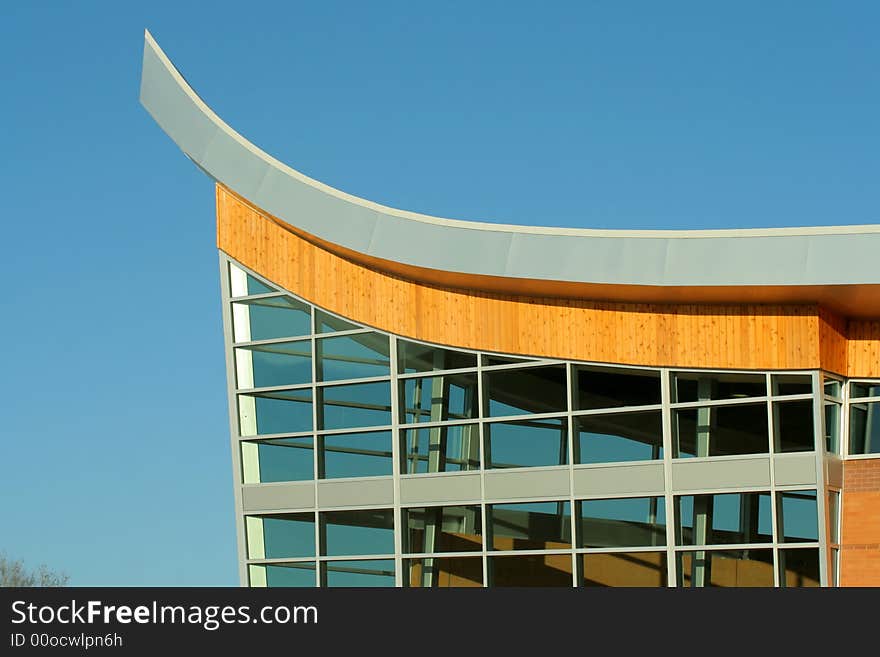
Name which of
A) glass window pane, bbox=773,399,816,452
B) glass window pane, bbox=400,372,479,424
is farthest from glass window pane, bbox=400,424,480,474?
glass window pane, bbox=773,399,816,452

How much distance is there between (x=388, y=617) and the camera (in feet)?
46.8

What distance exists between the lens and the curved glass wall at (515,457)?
22375 millimetres

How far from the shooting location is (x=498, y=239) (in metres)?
23.0

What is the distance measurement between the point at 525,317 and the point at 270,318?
5526mm

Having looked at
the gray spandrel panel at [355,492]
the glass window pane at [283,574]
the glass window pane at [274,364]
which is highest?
the glass window pane at [274,364]

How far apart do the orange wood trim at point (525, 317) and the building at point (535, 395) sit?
1.6 inches

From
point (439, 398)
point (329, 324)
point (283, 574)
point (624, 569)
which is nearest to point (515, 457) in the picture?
point (439, 398)

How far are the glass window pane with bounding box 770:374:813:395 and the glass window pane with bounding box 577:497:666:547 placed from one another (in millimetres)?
2779

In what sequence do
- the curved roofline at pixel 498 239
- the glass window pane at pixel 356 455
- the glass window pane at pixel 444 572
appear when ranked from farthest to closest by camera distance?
the glass window pane at pixel 356 455
the glass window pane at pixel 444 572
the curved roofline at pixel 498 239

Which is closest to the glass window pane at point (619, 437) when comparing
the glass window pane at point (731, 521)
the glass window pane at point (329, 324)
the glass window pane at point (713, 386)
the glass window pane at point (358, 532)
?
the glass window pane at point (713, 386)

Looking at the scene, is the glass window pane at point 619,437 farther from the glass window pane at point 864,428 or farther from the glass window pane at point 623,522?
the glass window pane at point 864,428

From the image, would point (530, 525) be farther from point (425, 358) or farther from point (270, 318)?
point (270, 318)

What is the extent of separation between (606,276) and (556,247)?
104 centimetres

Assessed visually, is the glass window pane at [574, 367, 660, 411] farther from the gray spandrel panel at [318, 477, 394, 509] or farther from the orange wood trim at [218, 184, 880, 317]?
the gray spandrel panel at [318, 477, 394, 509]
